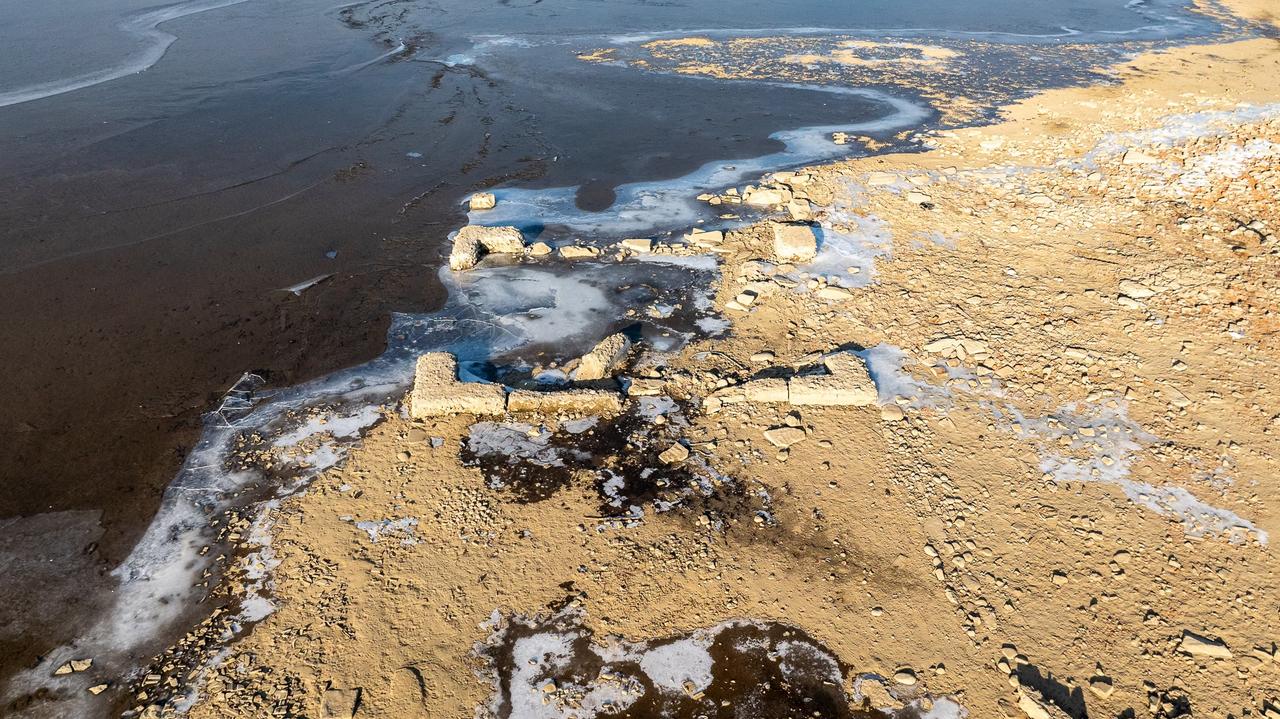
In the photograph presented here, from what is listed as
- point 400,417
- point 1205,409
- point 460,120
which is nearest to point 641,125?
point 460,120

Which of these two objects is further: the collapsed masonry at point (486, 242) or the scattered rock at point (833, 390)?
the collapsed masonry at point (486, 242)

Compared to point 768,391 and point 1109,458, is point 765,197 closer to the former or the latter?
point 768,391

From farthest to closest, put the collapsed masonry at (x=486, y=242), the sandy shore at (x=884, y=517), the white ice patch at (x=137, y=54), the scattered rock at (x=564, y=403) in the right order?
the white ice patch at (x=137, y=54)
the collapsed masonry at (x=486, y=242)
the scattered rock at (x=564, y=403)
the sandy shore at (x=884, y=517)

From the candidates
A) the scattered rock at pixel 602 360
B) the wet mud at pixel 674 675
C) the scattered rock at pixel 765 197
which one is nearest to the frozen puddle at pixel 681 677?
the wet mud at pixel 674 675

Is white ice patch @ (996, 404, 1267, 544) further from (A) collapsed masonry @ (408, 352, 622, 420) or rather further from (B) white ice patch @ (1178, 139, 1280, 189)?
(B) white ice patch @ (1178, 139, 1280, 189)

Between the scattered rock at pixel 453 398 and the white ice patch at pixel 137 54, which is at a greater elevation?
the white ice patch at pixel 137 54

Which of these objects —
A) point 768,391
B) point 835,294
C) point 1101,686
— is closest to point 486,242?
point 835,294

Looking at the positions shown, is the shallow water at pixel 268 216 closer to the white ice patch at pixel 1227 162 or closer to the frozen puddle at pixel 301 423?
the frozen puddle at pixel 301 423

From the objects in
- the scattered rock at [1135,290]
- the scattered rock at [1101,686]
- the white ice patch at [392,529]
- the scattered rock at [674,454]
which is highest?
the scattered rock at [1135,290]
